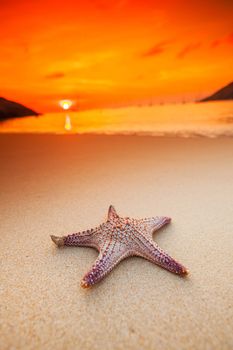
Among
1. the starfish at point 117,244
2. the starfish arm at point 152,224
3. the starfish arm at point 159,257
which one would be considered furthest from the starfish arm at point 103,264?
the starfish arm at point 152,224

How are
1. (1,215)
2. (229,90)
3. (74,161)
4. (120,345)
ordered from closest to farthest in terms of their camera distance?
(120,345), (1,215), (74,161), (229,90)

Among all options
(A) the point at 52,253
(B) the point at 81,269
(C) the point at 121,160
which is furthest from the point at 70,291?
(C) the point at 121,160

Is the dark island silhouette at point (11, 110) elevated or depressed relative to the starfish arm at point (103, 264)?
elevated

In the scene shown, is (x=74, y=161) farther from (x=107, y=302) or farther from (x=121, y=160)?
(x=107, y=302)

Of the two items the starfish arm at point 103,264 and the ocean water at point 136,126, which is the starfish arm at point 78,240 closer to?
the starfish arm at point 103,264

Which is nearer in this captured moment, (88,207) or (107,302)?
(107,302)

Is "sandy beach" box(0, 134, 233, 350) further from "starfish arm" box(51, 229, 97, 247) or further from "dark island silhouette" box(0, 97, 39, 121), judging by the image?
"dark island silhouette" box(0, 97, 39, 121)

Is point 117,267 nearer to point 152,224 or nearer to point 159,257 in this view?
point 159,257
